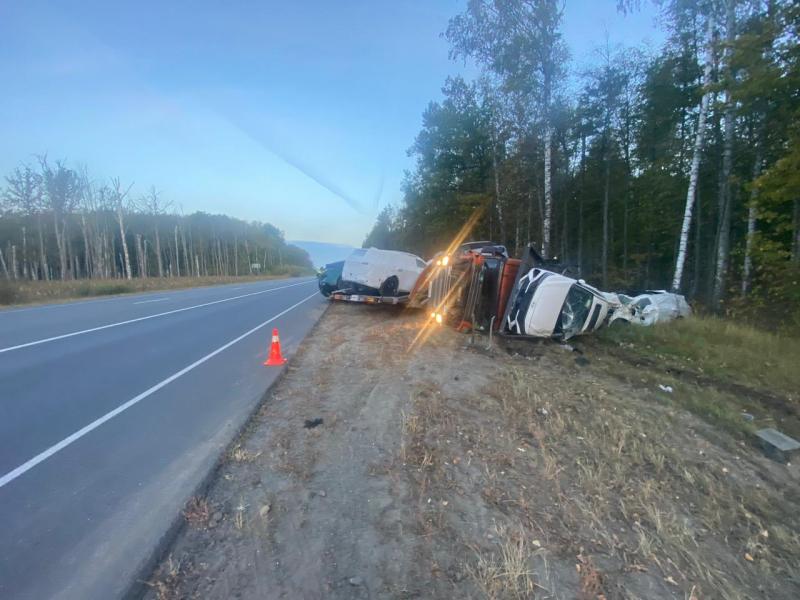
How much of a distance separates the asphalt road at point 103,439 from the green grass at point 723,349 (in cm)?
790

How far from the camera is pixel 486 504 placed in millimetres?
3303

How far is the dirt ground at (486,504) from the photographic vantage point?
2.55 m

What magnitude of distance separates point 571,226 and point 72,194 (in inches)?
1825

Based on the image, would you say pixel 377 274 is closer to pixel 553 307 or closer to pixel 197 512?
pixel 553 307

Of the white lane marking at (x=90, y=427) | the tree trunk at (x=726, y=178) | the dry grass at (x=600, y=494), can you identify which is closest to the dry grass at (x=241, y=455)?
the dry grass at (x=600, y=494)

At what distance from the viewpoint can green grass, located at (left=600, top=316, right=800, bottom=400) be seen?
704cm

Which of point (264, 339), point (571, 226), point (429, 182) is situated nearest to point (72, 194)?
point (429, 182)

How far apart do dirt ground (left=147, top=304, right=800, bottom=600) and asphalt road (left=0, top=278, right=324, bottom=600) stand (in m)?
0.39

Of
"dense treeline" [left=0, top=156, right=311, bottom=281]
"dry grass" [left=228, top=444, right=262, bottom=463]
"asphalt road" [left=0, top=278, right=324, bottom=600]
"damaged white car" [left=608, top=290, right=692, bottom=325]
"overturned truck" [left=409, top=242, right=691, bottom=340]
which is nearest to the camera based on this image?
"asphalt road" [left=0, top=278, right=324, bottom=600]

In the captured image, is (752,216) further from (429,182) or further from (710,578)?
(429,182)

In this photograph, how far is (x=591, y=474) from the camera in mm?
3771

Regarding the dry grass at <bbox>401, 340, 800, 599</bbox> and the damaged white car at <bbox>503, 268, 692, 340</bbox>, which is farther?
the damaged white car at <bbox>503, 268, 692, 340</bbox>

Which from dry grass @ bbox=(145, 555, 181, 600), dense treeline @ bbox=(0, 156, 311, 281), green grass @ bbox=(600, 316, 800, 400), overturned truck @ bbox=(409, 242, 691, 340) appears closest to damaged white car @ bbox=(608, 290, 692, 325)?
overturned truck @ bbox=(409, 242, 691, 340)

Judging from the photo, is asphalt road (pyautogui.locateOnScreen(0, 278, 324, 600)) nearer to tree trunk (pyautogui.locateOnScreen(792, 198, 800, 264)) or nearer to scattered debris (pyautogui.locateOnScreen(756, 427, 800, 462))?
scattered debris (pyautogui.locateOnScreen(756, 427, 800, 462))
